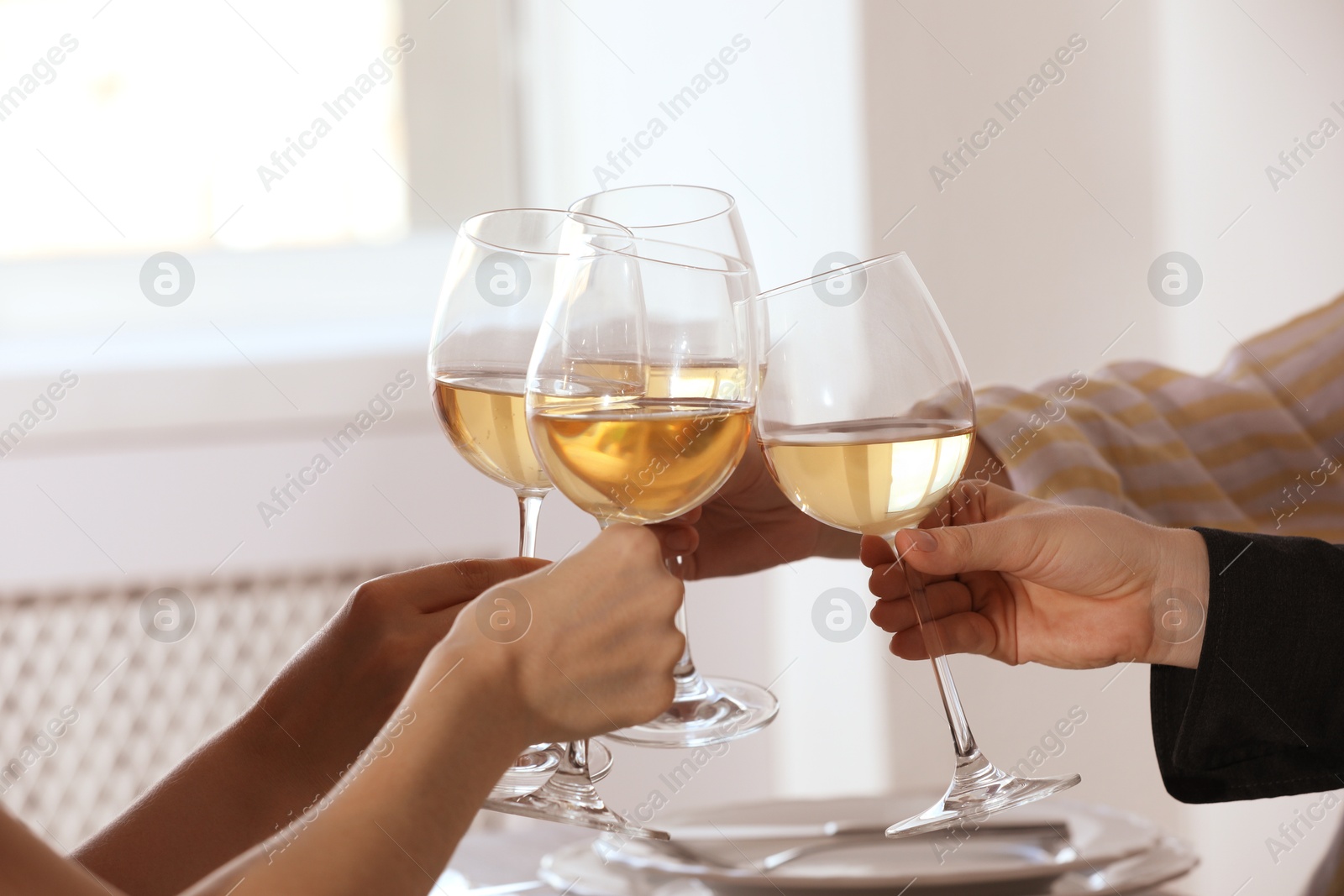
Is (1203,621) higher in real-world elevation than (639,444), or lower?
lower

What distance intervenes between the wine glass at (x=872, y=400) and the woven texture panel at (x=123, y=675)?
1.63 m

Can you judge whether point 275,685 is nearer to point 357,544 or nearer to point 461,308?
point 461,308

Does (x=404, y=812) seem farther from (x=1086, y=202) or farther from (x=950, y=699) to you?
(x=1086, y=202)

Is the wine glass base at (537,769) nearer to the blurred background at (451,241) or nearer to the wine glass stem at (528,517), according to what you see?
the wine glass stem at (528,517)

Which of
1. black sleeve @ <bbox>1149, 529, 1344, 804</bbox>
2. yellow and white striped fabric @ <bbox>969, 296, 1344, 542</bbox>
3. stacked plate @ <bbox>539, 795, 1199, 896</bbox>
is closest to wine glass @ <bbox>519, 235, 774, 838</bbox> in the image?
stacked plate @ <bbox>539, 795, 1199, 896</bbox>

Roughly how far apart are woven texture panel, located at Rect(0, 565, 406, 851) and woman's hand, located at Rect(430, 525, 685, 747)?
5.33ft

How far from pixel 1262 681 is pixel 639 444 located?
445 mm

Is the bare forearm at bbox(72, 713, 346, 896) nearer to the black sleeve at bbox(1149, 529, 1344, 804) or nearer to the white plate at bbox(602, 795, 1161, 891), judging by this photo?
the white plate at bbox(602, 795, 1161, 891)

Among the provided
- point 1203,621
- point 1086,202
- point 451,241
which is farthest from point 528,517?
point 451,241

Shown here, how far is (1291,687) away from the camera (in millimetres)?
763

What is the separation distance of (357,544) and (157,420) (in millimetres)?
397

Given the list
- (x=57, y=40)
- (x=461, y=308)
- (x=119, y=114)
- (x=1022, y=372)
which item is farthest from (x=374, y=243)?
(x=461, y=308)

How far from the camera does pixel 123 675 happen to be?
2146 millimetres

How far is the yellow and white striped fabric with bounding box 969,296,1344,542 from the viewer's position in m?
1.17
